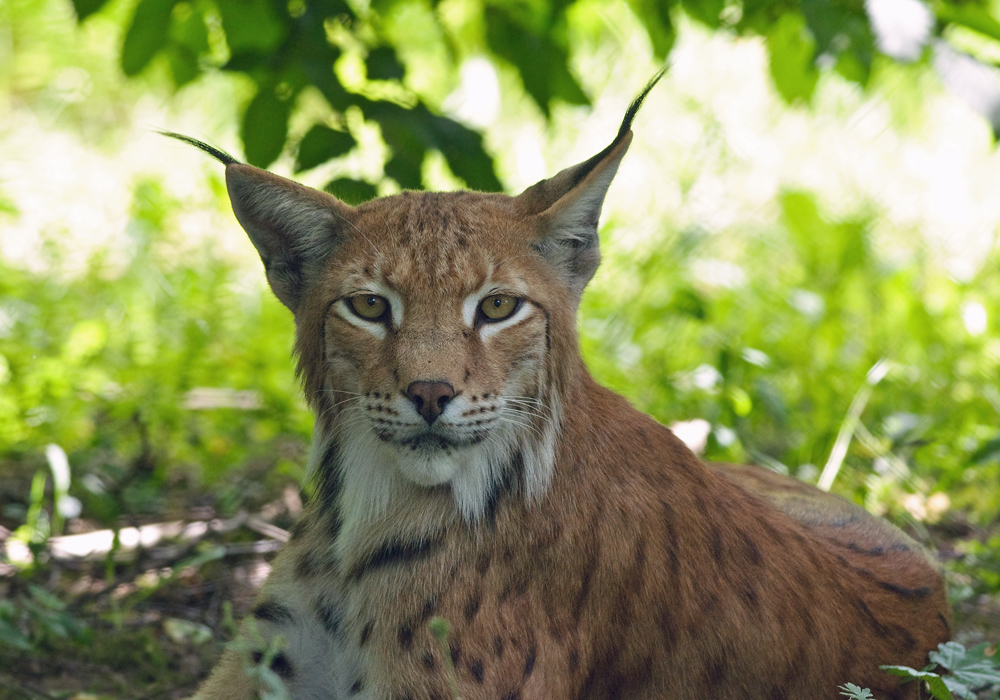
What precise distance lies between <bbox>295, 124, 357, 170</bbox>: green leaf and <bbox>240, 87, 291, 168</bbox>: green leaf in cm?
10

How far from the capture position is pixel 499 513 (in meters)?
3.13

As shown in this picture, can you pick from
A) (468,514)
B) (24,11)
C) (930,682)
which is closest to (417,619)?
(468,514)

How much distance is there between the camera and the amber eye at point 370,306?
3.13m

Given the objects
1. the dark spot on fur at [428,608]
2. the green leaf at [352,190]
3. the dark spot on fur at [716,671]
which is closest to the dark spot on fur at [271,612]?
the dark spot on fur at [428,608]

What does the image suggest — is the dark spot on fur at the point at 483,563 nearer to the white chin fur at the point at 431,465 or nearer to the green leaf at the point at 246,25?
the white chin fur at the point at 431,465

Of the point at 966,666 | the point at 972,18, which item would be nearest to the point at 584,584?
the point at 966,666

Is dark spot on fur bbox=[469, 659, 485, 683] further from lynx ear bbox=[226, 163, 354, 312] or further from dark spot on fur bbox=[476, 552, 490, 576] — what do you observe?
lynx ear bbox=[226, 163, 354, 312]

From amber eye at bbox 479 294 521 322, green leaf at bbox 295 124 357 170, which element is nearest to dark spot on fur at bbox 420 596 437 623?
amber eye at bbox 479 294 521 322

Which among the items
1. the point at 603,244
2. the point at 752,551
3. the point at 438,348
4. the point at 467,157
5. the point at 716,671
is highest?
the point at 467,157

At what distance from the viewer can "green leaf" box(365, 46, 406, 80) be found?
4449 millimetres

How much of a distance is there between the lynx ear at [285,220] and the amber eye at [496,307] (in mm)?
519

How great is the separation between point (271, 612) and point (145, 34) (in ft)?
8.23

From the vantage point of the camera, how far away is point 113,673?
4098 mm

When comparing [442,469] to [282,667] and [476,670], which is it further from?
[282,667]
